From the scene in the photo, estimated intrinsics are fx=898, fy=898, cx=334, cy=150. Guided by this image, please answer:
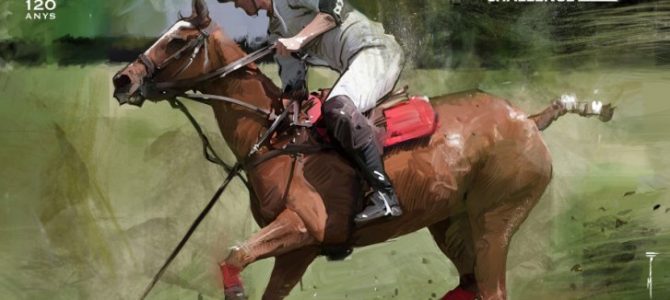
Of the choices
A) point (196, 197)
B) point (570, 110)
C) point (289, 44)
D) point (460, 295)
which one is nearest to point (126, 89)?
point (196, 197)

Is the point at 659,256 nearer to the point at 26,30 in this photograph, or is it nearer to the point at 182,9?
the point at 182,9

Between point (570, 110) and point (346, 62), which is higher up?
point (346, 62)

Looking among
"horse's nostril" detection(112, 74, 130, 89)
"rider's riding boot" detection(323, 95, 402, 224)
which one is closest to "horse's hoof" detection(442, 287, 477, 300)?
"rider's riding boot" detection(323, 95, 402, 224)

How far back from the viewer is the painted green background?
5.12m

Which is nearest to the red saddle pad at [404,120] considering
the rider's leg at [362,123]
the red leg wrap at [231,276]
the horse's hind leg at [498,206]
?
the rider's leg at [362,123]

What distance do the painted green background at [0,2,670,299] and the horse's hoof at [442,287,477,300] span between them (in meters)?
0.05

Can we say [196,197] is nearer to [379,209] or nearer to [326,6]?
[379,209]

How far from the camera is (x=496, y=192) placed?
16.0 feet

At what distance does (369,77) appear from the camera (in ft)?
15.7

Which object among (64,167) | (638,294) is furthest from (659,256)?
(64,167)

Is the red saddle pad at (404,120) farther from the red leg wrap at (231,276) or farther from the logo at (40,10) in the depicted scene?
the logo at (40,10)

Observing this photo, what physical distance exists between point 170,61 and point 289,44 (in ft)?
2.10

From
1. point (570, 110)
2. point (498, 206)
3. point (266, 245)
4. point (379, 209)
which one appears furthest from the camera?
point (570, 110)

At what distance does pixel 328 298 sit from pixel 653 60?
236 centimetres
